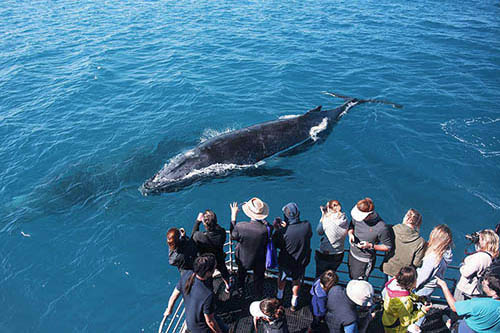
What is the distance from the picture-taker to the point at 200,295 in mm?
5414

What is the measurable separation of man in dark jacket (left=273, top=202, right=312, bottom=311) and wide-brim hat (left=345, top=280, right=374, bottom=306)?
148cm

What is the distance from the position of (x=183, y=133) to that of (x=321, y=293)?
518 inches

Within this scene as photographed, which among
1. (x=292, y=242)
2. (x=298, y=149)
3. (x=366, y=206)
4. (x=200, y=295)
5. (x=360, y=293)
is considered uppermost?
(x=366, y=206)

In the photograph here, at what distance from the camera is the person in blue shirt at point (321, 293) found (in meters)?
5.73

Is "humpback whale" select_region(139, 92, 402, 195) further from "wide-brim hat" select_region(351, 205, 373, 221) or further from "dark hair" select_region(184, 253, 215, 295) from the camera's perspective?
"dark hair" select_region(184, 253, 215, 295)

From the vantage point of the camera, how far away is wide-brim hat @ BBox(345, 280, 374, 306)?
520 centimetres

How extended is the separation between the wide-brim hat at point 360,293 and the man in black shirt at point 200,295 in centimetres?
238

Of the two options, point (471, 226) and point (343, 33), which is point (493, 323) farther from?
point (343, 33)

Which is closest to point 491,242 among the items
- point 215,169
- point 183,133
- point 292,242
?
point 292,242

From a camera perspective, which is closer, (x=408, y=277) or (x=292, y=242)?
(x=408, y=277)

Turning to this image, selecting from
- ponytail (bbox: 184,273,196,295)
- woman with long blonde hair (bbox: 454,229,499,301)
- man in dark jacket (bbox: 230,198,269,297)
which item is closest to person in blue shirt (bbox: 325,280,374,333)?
man in dark jacket (bbox: 230,198,269,297)

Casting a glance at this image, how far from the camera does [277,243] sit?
677 centimetres

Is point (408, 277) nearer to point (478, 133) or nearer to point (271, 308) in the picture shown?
point (271, 308)

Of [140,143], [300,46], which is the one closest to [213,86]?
[140,143]
